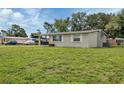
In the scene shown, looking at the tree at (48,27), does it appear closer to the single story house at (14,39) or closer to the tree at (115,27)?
the single story house at (14,39)

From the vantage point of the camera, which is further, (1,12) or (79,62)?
(79,62)

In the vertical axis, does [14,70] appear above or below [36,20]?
below

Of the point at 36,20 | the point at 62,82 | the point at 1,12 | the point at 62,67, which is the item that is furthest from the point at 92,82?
the point at 1,12

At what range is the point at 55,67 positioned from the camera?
5.82 meters

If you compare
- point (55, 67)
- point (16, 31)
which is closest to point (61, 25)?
point (16, 31)

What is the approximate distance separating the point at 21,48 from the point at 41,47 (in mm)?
613

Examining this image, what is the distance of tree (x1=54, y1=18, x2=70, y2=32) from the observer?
6.44 meters

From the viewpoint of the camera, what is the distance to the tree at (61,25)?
6.44 m

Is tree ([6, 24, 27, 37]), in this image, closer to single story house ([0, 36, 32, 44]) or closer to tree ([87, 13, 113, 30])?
single story house ([0, 36, 32, 44])

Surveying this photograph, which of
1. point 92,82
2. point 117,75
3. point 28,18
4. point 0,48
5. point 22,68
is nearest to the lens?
point 92,82

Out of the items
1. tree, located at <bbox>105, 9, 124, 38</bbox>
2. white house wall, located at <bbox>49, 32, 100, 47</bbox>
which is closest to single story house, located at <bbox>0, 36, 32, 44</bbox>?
tree, located at <bbox>105, 9, 124, 38</bbox>

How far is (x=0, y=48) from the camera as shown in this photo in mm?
6805

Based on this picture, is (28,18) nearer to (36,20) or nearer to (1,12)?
(36,20)

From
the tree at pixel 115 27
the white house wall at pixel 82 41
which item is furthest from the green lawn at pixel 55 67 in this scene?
the white house wall at pixel 82 41
